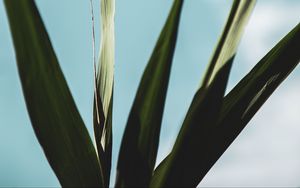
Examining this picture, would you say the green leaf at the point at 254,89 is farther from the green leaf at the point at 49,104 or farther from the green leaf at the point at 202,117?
the green leaf at the point at 49,104

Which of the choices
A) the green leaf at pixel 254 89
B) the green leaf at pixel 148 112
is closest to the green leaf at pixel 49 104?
the green leaf at pixel 148 112

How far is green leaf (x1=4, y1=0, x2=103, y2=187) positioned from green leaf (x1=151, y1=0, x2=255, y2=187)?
0.10m

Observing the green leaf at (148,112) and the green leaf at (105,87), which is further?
the green leaf at (105,87)

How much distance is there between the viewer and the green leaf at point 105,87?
61 cm

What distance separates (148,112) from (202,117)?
0.07m

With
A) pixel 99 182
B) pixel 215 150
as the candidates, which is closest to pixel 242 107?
pixel 215 150

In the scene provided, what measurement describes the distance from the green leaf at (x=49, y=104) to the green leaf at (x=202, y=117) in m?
0.10

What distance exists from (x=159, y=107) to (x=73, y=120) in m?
0.10

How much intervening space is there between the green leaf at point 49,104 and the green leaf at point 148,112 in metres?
0.04

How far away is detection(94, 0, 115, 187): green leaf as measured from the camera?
2.00 ft

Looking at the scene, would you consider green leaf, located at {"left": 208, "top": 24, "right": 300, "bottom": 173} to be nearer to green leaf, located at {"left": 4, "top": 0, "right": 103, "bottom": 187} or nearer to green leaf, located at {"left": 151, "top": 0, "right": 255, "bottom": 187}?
green leaf, located at {"left": 151, "top": 0, "right": 255, "bottom": 187}

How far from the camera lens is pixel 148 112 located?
0.50m

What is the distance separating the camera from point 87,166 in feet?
1.65

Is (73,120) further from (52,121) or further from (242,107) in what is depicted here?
(242,107)
